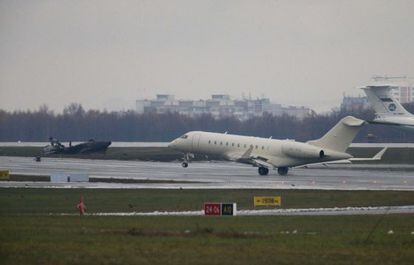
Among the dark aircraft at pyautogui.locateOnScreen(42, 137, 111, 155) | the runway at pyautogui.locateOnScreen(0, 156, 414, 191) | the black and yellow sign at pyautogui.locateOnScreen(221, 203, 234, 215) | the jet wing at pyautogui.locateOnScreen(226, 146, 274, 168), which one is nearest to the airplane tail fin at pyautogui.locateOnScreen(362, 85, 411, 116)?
the runway at pyautogui.locateOnScreen(0, 156, 414, 191)

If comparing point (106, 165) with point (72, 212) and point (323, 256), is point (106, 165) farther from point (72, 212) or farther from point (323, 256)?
point (323, 256)

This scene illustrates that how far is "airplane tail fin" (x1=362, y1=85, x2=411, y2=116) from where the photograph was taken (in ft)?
431

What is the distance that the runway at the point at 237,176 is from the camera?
69812mm

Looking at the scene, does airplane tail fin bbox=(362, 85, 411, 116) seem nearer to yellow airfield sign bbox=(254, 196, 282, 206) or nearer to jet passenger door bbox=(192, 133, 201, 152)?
jet passenger door bbox=(192, 133, 201, 152)

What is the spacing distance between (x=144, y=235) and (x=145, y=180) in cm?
4047

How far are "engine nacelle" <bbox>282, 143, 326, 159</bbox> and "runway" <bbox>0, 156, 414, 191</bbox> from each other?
63.4 inches

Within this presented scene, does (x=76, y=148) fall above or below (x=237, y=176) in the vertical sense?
above

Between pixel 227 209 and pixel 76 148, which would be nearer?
pixel 227 209

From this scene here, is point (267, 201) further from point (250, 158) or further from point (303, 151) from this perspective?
point (250, 158)

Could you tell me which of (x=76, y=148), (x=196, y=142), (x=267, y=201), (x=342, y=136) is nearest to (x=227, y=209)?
(x=267, y=201)

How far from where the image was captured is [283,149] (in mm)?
88938

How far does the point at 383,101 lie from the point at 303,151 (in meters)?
47.3

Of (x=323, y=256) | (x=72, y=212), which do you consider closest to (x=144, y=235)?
(x=323, y=256)

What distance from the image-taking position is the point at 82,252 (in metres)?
29.6
